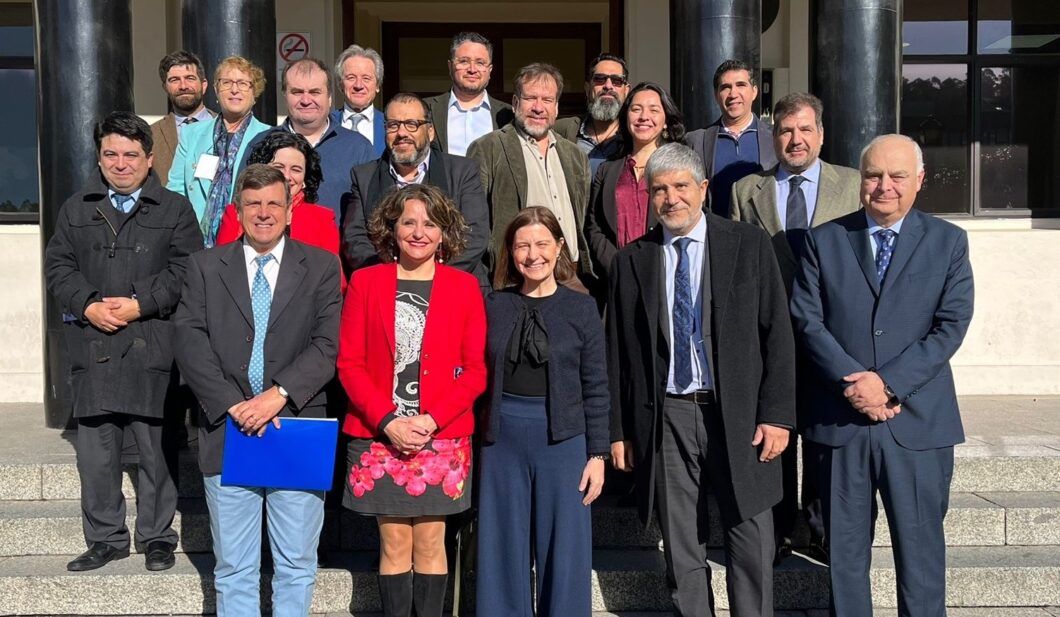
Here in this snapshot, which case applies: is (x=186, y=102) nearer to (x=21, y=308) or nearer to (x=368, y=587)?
(x=368, y=587)

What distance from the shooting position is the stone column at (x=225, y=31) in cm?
625

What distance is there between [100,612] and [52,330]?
7.63ft

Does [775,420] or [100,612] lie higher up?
[775,420]

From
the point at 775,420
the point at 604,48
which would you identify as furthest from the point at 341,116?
the point at 604,48

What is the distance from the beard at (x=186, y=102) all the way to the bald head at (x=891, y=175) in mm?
3392

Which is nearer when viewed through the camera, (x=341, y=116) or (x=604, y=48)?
(x=341, y=116)

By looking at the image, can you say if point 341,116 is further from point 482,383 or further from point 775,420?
point 775,420

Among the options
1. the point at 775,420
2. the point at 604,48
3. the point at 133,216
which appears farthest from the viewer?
the point at 604,48

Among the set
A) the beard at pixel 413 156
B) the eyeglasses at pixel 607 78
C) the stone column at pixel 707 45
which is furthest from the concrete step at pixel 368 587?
the stone column at pixel 707 45

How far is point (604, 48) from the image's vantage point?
9.28 m

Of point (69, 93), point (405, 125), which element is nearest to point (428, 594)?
point (405, 125)

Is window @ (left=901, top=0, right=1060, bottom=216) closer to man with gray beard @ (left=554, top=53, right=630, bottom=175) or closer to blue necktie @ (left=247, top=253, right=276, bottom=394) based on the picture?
man with gray beard @ (left=554, top=53, right=630, bottom=175)

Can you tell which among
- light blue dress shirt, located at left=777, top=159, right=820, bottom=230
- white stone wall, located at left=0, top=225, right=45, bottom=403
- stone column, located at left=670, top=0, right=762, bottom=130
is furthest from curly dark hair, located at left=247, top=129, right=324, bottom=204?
white stone wall, located at left=0, top=225, right=45, bottom=403

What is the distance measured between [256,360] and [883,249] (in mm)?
2375
